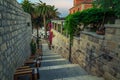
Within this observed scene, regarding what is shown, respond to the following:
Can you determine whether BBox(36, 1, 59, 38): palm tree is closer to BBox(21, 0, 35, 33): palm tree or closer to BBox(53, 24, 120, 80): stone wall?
BBox(21, 0, 35, 33): palm tree

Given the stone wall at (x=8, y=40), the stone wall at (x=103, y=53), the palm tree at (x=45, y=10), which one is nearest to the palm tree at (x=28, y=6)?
the palm tree at (x=45, y=10)

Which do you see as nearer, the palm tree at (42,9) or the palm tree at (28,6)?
the palm tree at (42,9)

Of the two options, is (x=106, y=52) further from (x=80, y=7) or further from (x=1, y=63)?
(x=80, y=7)

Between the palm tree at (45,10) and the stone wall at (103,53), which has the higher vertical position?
the palm tree at (45,10)

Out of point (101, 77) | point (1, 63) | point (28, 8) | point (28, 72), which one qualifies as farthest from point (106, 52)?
point (28, 8)

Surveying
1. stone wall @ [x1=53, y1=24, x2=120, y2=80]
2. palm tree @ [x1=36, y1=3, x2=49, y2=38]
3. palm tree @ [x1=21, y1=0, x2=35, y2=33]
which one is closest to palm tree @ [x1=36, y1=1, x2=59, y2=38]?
palm tree @ [x1=36, y1=3, x2=49, y2=38]

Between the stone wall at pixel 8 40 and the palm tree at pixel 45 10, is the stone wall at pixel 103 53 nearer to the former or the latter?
the stone wall at pixel 8 40

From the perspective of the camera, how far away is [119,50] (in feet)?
12.1

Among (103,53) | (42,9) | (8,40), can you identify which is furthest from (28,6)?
(103,53)

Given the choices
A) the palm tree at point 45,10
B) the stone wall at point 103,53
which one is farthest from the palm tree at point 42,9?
the stone wall at point 103,53

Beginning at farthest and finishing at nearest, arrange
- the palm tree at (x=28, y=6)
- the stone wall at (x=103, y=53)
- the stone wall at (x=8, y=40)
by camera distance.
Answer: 1. the palm tree at (x=28, y=6)
2. the stone wall at (x=103, y=53)
3. the stone wall at (x=8, y=40)

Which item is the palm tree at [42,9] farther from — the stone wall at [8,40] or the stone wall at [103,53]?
the stone wall at [8,40]

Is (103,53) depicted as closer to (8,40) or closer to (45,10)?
(8,40)

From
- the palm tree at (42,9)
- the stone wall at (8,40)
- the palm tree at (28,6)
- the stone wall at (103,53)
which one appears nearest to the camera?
the stone wall at (8,40)
